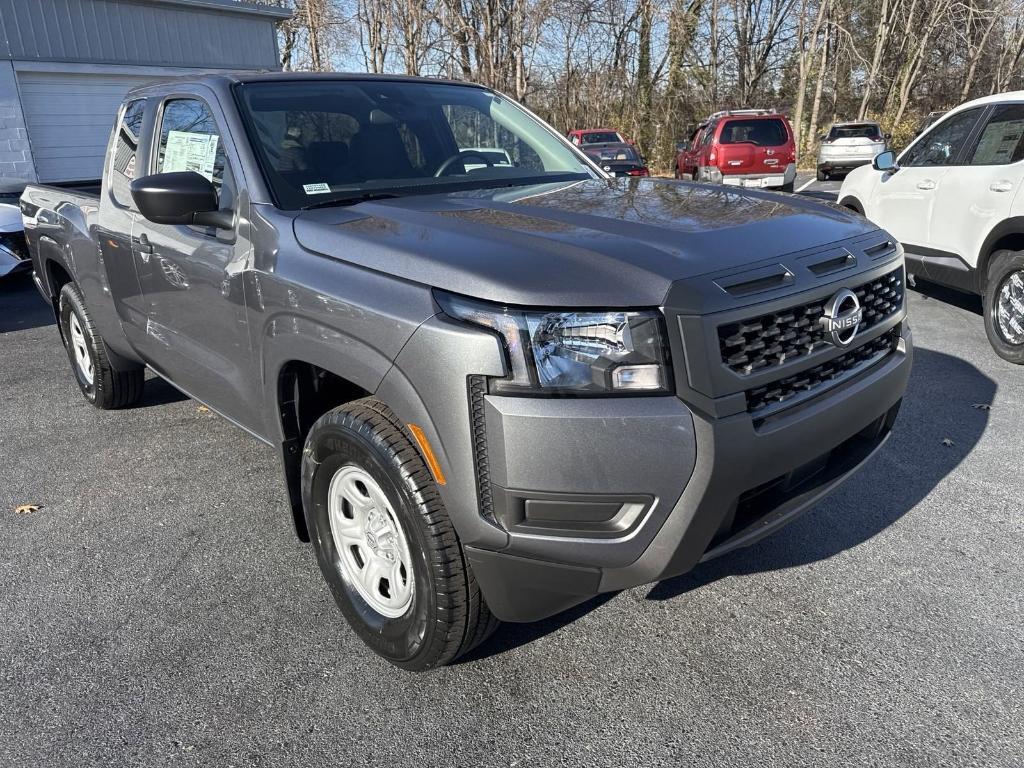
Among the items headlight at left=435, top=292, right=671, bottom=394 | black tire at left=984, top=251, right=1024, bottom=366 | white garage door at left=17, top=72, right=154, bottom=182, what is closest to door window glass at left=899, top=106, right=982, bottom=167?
black tire at left=984, top=251, right=1024, bottom=366

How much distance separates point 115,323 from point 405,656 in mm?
2779

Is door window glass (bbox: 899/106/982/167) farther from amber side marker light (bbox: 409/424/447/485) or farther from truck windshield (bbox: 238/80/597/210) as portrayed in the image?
amber side marker light (bbox: 409/424/447/485)

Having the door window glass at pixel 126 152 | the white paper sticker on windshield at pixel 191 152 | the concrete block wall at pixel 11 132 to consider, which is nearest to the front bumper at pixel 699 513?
the white paper sticker on windshield at pixel 191 152

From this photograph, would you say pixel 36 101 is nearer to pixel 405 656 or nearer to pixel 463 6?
pixel 463 6

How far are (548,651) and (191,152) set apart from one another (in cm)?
247

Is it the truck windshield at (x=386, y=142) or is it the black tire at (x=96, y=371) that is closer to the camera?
the truck windshield at (x=386, y=142)

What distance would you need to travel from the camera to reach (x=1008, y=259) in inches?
213

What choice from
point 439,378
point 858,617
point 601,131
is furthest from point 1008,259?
point 601,131

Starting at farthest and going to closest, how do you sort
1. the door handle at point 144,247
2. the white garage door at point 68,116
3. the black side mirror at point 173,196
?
1. the white garage door at point 68,116
2. the door handle at point 144,247
3. the black side mirror at point 173,196

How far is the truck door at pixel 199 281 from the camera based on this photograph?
2887 mm

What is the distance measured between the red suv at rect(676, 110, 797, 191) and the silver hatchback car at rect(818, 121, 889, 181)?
469cm

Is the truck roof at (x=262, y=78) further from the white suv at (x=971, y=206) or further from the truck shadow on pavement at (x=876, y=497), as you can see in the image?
the white suv at (x=971, y=206)

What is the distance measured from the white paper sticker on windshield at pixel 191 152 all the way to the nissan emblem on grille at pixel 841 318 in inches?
91.6

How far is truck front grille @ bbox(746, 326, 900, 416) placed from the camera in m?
2.11
